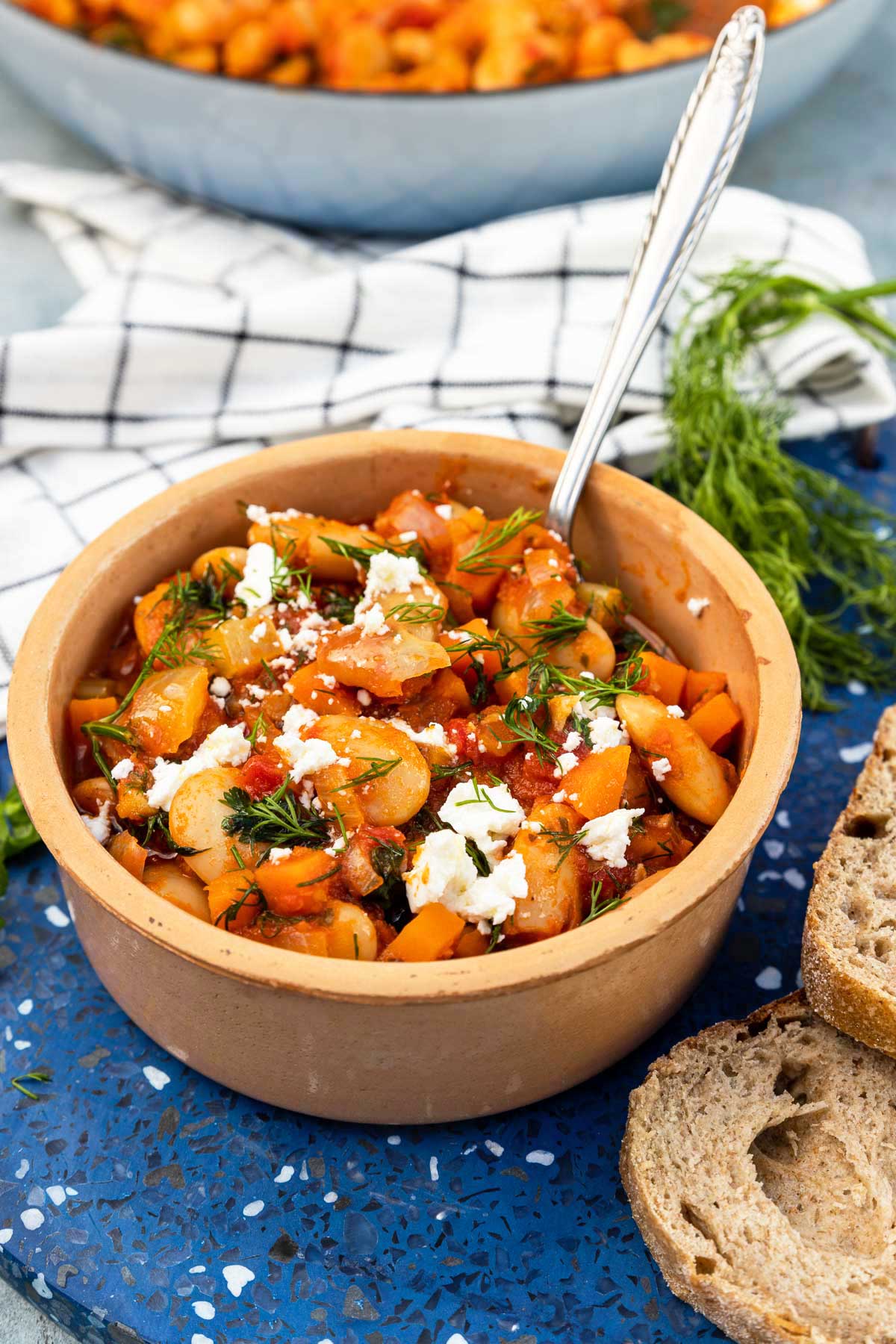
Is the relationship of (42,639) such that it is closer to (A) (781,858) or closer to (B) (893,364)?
(A) (781,858)

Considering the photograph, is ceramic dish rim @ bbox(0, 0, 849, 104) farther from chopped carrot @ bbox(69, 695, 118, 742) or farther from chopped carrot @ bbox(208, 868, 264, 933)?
chopped carrot @ bbox(208, 868, 264, 933)

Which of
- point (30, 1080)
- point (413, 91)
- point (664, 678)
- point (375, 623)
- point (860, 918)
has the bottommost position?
point (30, 1080)

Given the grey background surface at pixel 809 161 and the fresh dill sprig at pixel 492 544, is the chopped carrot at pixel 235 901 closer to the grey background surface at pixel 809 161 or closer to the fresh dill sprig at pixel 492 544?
the fresh dill sprig at pixel 492 544

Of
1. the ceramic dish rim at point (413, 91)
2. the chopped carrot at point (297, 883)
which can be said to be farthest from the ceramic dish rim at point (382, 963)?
the ceramic dish rim at point (413, 91)

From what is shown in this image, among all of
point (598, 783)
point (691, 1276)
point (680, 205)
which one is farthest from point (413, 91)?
point (691, 1276)

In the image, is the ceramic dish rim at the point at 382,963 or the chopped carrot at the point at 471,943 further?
the chopped carrot at the point at 471,943

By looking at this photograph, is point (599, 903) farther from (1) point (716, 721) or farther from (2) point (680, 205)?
(2) point (680, 205)
